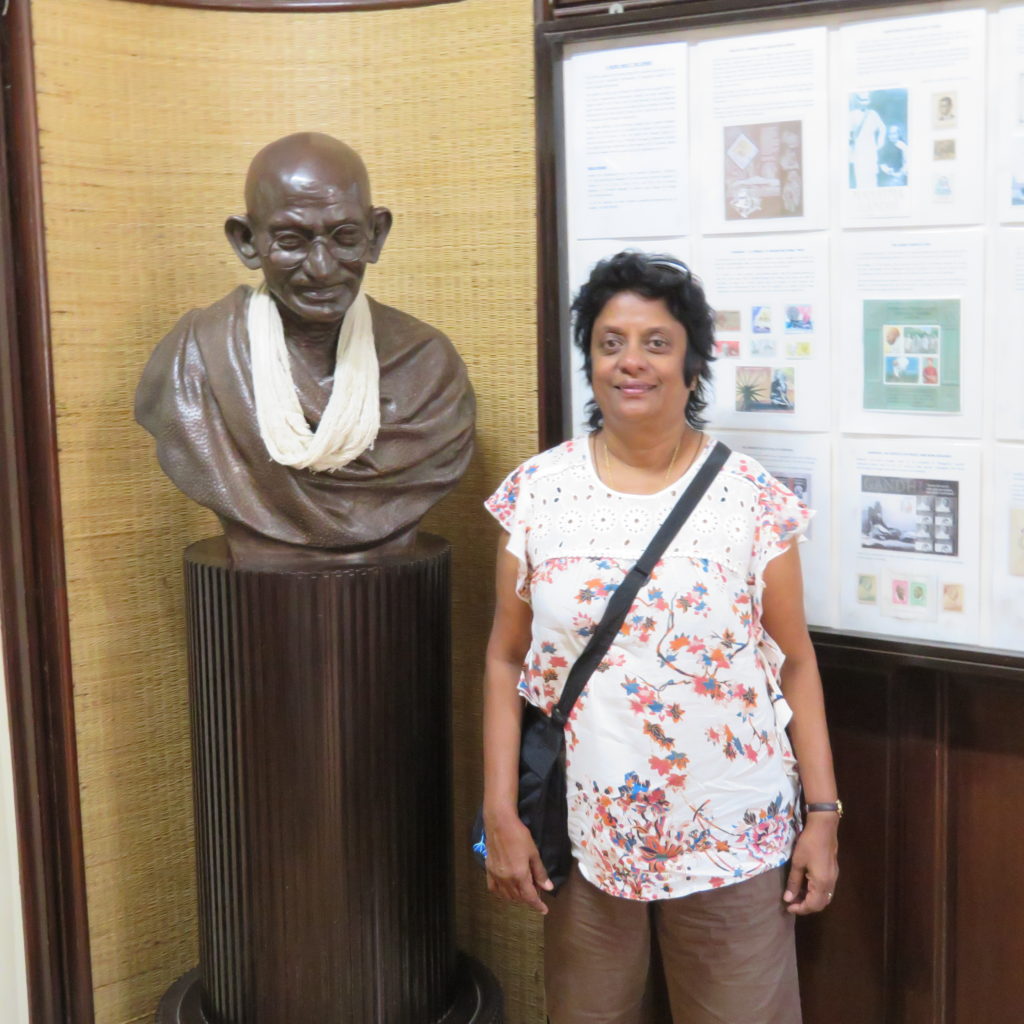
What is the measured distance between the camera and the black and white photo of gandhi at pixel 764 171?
2.07 meters

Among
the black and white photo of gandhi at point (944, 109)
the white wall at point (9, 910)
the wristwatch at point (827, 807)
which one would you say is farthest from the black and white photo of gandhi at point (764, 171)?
the white wall at point (9, 910)

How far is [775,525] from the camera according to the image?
1812 millimetres

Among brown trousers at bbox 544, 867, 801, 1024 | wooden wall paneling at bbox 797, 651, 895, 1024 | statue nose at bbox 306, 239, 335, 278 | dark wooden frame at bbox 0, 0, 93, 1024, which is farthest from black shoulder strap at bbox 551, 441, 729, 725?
dark wooden frame at bbox 0, 0, 93, 1024

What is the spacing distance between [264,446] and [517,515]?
1.45 ft

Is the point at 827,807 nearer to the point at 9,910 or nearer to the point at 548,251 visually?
the point at 548,251

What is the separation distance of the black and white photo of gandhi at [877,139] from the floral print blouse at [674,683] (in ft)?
1.83

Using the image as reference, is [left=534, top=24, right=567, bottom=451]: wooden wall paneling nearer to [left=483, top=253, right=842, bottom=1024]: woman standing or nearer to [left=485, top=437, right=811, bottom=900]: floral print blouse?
[left=483, top=253, right=842, bottom=1024]: woman standing

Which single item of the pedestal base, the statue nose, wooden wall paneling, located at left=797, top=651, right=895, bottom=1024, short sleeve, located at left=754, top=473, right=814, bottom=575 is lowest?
the pedestal base

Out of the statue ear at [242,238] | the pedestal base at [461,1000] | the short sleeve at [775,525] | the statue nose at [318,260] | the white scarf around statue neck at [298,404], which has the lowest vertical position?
the pedestal base at [461,1000]

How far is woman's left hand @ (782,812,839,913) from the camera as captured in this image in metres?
1.86

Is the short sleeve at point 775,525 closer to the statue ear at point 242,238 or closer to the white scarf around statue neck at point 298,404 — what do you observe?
the white scarf around statue neck at point 298,404

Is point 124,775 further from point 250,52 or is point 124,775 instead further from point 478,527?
point 250,52

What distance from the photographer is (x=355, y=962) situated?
2.12 meters

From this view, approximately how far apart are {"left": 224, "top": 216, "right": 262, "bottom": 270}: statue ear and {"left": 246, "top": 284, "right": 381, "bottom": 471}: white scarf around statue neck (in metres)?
0.06
